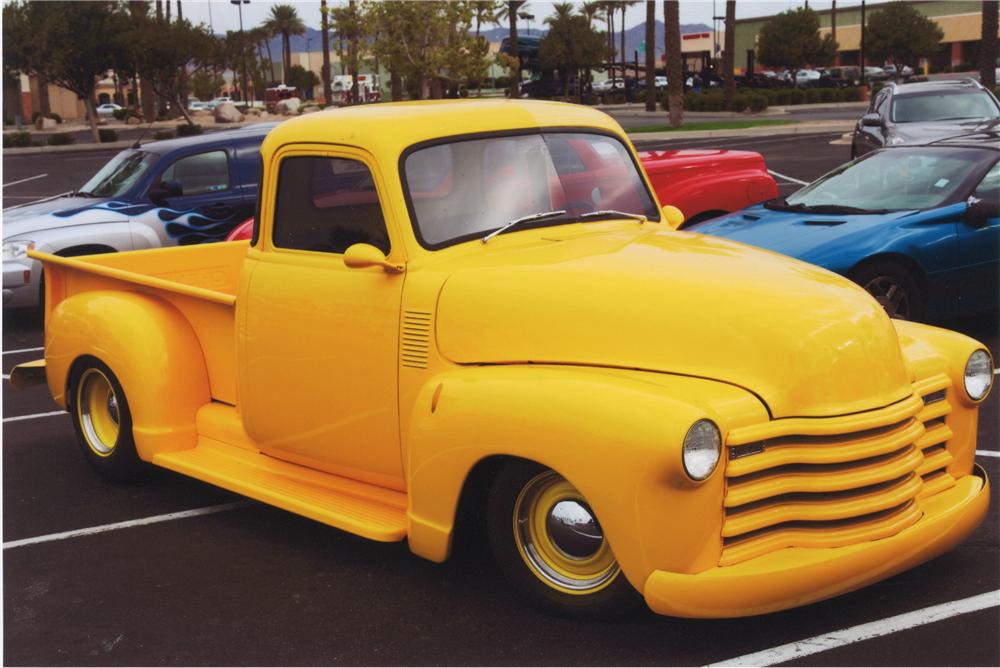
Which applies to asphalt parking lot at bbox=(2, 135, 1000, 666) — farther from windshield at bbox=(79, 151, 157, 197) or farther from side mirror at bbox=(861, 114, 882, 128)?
side mirror at bbox=(861, 114, 882, 128)

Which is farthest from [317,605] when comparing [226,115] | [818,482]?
[226,115]

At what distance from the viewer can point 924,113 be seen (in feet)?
58.5

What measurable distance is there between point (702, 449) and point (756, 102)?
136 feet

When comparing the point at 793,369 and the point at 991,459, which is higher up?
the point at 793,369

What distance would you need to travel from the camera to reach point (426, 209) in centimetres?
512

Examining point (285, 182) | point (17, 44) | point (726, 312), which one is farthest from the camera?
point (17, 44)

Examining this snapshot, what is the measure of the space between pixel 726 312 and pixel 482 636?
4.81ft

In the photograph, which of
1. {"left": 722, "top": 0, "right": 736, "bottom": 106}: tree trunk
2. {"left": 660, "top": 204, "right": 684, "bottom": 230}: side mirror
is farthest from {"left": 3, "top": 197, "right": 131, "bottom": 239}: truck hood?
{"left": 722, "top": 0, "right": 736, "bottom": 106}: tree trunk

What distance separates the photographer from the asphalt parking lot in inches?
169

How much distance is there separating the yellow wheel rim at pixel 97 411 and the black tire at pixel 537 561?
2907 millimetres

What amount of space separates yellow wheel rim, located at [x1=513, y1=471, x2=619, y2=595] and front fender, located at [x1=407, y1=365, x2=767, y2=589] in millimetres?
187

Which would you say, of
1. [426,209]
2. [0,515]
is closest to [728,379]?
[426,209]

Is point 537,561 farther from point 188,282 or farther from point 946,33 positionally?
point 946,33

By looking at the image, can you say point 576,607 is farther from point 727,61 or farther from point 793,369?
point 727,61
